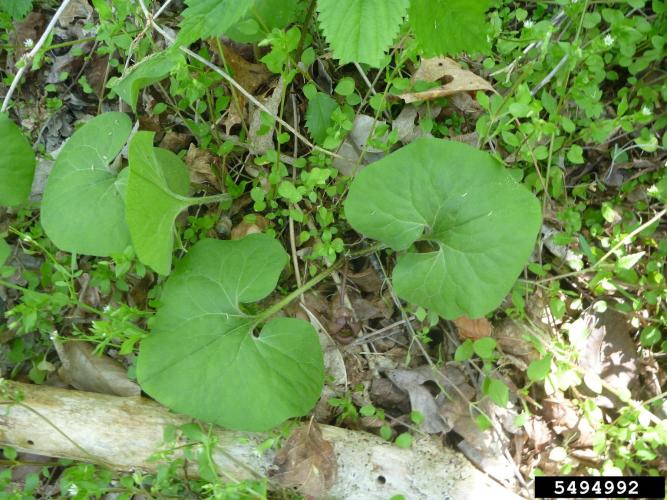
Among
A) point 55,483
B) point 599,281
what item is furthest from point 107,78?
point 599,281

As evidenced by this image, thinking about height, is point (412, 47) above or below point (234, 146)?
above

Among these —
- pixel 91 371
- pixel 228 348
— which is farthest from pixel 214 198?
pixel 91 371

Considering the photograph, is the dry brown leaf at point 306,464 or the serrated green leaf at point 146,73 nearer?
the serrated green leaf at point 146,73

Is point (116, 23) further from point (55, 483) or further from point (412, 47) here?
point (55, 483)

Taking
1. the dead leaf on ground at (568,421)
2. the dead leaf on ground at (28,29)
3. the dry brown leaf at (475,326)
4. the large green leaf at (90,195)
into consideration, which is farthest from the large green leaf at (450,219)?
the dead leaf on ground at (28,29)

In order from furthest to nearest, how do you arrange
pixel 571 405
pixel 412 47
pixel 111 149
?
pixel 571 405, pixel 111 149, pixel 412 47

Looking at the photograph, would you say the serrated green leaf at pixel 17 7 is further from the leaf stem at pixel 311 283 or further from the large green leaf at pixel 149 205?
the leaf stem at pixel 311 283
